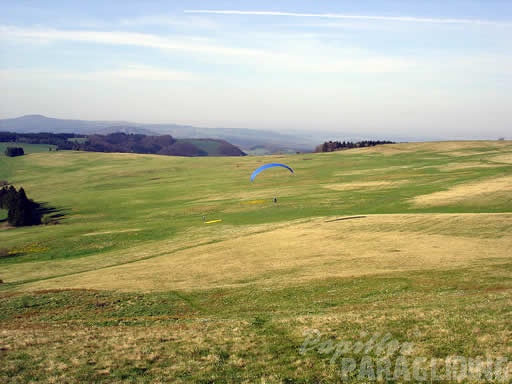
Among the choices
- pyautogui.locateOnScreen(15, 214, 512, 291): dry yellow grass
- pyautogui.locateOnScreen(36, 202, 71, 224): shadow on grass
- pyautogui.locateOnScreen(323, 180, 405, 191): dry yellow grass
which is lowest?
pyautogui.locateOnScreen(36, 202, 71, 224): shadow on grass

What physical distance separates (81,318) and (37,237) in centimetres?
3735

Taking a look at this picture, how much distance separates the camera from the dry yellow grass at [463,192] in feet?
191

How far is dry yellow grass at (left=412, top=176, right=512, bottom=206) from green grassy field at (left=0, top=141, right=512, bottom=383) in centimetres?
47

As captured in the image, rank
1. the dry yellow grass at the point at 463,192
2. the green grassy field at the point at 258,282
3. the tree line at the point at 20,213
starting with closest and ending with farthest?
the green grassy field at the point at 258,282, the dry yellow grass at the point at 463,192, the tree line at the point at 20,213

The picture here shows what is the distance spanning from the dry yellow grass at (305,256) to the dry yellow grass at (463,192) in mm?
11656

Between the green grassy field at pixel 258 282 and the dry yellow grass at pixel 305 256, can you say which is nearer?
the green grassy field at pixel 258 282

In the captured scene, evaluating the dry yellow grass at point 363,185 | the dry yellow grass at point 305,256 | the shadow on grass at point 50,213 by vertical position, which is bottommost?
the shadow on grass at point 50,213

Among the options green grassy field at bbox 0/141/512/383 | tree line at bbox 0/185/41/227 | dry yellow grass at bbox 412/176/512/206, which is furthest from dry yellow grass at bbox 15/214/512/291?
tree line at bbox 0/185/41/227

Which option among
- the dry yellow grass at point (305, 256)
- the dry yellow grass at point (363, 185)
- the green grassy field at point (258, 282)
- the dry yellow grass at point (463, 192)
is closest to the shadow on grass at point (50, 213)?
the green grassy field at point (258, 282)

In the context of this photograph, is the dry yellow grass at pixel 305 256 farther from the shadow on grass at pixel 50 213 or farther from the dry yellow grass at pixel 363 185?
the shadow on grass at pixel 50 213

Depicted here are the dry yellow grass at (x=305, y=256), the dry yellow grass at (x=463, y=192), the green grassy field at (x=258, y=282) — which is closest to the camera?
the green grassy field at (x=258, y=282)

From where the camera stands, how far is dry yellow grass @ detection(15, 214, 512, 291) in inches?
1203

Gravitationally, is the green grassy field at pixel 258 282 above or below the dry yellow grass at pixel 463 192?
below

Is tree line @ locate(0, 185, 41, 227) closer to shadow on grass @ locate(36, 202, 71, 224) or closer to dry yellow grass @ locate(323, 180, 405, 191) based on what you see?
shadow on grass @ locate(36, 202, 71, 224)
